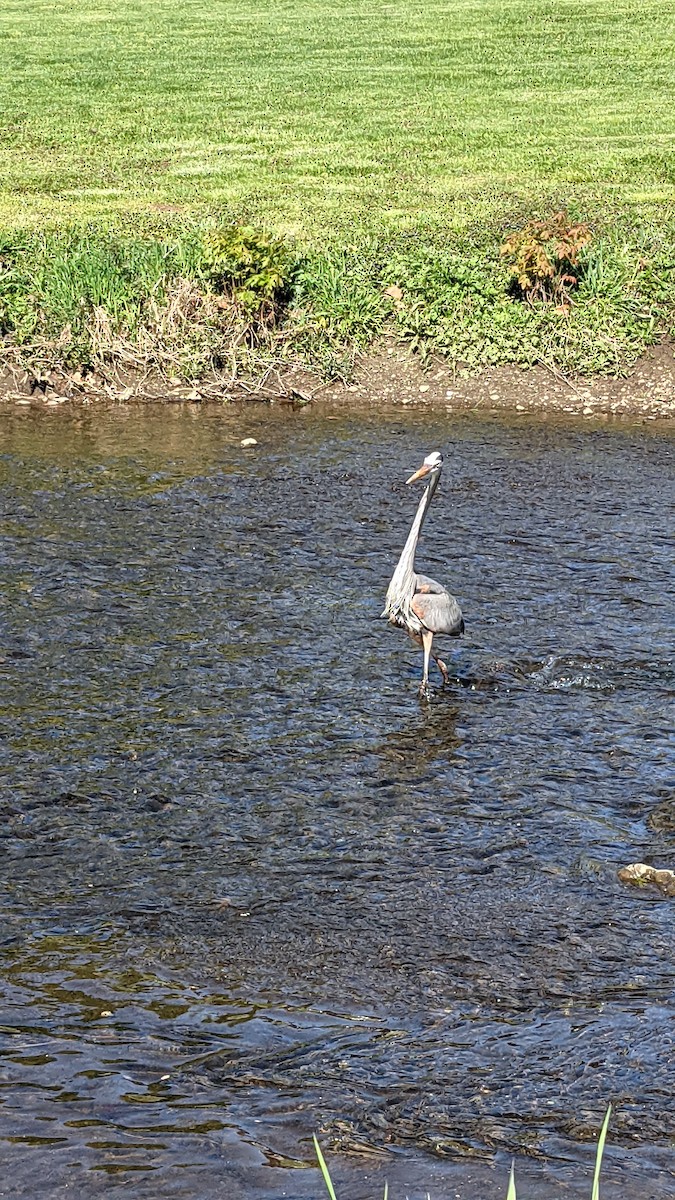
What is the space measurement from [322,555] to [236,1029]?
5364 millimetres

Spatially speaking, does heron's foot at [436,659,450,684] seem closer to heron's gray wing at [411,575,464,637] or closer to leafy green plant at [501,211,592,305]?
heron's gray wing at [411,575,464,637]

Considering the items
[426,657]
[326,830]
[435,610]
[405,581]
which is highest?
[405,581]

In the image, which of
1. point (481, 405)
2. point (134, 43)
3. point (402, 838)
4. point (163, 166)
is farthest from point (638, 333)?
point (134, 43)

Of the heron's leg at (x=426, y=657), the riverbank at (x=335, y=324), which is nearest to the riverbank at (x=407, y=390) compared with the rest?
the riverbank at (x=335, y=324)

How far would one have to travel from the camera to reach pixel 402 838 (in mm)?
6680

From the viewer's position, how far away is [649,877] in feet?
20.4

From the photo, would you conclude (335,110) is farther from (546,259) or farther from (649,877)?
(649,877)

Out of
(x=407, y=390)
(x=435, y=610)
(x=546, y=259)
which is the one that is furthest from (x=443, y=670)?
(x=546, y=259)

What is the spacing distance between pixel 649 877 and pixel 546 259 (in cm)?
916

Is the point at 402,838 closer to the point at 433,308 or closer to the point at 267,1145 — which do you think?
the point at 267,1145

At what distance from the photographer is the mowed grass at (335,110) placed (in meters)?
20.0

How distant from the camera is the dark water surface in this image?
4.53 metres

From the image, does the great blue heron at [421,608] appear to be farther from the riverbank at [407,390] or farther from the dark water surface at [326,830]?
the riverbank at [407,390]

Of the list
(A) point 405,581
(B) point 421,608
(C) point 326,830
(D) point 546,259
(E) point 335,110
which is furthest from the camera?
(E) point 335,110
